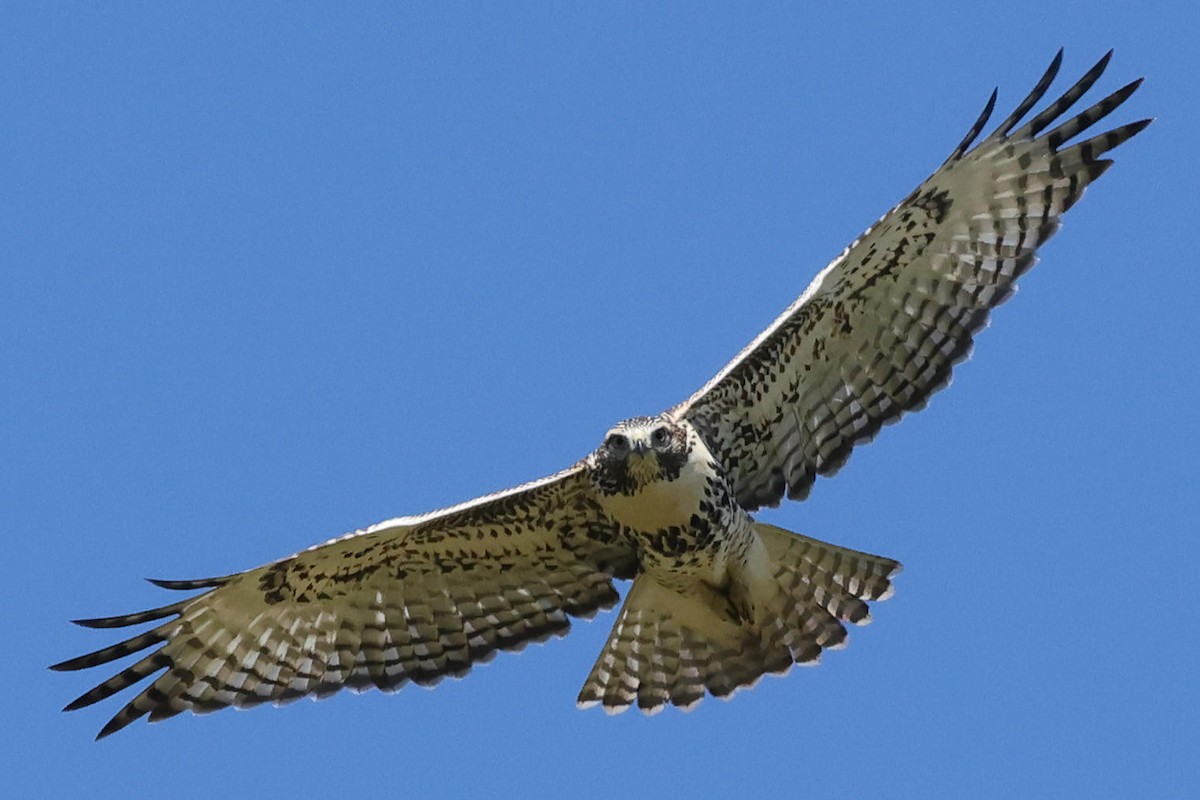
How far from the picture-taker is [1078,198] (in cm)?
1333

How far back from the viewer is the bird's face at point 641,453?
12688 millimetres

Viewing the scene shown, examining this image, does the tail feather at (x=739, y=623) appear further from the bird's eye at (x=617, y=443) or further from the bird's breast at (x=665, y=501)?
the bird's eye at (x=617, y=443)

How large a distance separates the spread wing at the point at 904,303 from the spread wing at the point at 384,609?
963 millimetres

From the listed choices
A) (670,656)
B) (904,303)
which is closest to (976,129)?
(904,303)

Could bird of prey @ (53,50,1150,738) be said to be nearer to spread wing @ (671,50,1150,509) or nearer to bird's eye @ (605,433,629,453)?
spread wing @ (671,50,1150,509)

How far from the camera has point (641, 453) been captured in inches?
501

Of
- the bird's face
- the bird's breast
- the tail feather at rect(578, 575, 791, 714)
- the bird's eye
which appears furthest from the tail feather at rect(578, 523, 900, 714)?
the bird's eye

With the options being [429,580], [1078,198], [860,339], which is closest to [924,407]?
[860,339]

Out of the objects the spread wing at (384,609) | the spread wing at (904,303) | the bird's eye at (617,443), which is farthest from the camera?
the spread wing at (384,609)

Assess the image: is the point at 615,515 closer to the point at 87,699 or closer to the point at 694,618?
the point at 694,618

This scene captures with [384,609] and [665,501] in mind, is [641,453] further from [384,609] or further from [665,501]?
[384,609]

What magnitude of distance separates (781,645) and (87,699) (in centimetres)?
353

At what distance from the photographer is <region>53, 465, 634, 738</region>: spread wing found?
44.4ft

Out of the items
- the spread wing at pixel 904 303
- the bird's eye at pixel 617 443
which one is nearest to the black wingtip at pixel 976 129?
the spread wing at pixel 904 303
